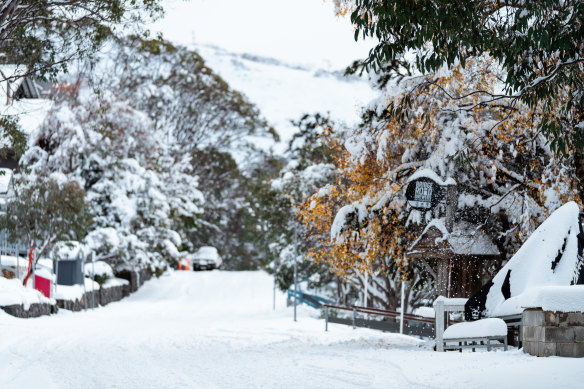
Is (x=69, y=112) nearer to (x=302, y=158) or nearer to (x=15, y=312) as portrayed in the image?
(x=302, y=158)

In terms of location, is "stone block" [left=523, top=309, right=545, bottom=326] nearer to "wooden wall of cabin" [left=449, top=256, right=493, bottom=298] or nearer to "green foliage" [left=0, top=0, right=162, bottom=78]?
"wooden wall of cabin" [left=449, top=256, right=493, bottom=298]

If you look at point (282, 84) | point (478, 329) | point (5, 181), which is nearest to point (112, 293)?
point (5, 181)

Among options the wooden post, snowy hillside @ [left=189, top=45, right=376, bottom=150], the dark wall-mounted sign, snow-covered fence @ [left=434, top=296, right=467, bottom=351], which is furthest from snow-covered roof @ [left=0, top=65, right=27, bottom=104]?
snowy hillside @ [left=189, top=45, right=376, bottom=150]

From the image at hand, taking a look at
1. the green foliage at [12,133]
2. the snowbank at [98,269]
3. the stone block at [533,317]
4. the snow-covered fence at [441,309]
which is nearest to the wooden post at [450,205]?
the snow-covered fence at [441,309]

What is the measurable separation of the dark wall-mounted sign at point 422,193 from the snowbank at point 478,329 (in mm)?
2966

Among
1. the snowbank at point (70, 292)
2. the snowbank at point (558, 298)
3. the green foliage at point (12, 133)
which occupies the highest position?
the green foliage at point (12, 133)

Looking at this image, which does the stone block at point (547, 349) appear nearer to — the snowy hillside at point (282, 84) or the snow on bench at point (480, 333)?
the snow on bench at point (480, 333)

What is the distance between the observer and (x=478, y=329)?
1171 centimetres

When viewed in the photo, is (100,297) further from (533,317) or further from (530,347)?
(533,317)

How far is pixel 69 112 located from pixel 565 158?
88.1 ft

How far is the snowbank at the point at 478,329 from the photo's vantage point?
37.3 feet

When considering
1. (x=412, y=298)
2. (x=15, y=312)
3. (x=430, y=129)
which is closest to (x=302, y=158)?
(x=412, y=298)

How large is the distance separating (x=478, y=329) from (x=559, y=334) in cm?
265

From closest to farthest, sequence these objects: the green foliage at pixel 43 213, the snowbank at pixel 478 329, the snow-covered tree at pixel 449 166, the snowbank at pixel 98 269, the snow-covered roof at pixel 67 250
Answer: the snowbank at pixel 478 329
the snow-covered tree at pixel 449 166
the green foliage at pixel 43 213
the snow-covered roof at pixel 67 250
the snowbank at pixel 98 269
